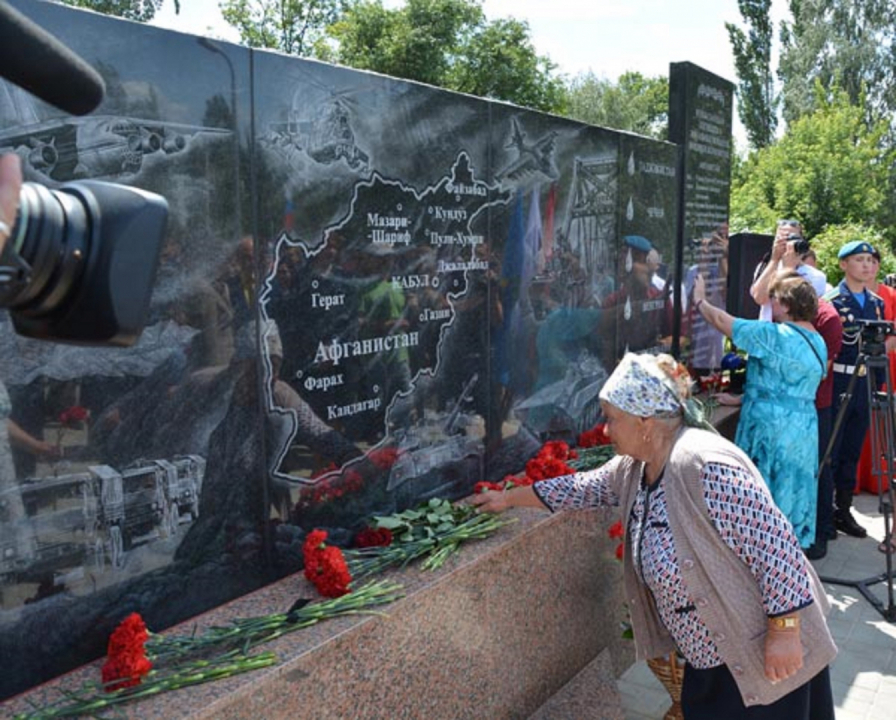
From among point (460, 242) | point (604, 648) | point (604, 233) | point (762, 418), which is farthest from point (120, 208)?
point (762, 418)

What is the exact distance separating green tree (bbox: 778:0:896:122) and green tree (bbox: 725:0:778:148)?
985 millimetres

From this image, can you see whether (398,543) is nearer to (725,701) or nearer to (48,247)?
(725,701)

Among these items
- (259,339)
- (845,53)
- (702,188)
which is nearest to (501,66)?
(845,53)

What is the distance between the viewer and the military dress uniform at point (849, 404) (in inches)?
247

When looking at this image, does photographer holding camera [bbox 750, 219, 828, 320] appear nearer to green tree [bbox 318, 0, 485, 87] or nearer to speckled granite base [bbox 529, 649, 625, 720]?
speckled granite base [bbox 529, 649, 625, 720]

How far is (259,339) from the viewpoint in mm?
2934

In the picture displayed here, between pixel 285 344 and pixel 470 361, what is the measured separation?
1.19m

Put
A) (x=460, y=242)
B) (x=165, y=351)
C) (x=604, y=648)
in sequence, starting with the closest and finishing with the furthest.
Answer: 1. (x=165, y=351)
2. (x=460, y=242)
3. (x=604, y=648)

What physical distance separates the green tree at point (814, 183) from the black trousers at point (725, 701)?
19.8 metres

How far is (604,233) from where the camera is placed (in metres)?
5.22

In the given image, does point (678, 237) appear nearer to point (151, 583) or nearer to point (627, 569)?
point (627, 569)

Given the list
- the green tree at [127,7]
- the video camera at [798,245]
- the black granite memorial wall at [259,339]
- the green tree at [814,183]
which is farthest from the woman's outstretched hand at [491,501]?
the green tree at [127,7]

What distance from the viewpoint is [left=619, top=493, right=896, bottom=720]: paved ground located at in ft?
13.4

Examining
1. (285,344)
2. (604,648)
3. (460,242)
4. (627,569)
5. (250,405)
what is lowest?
(604,648)
